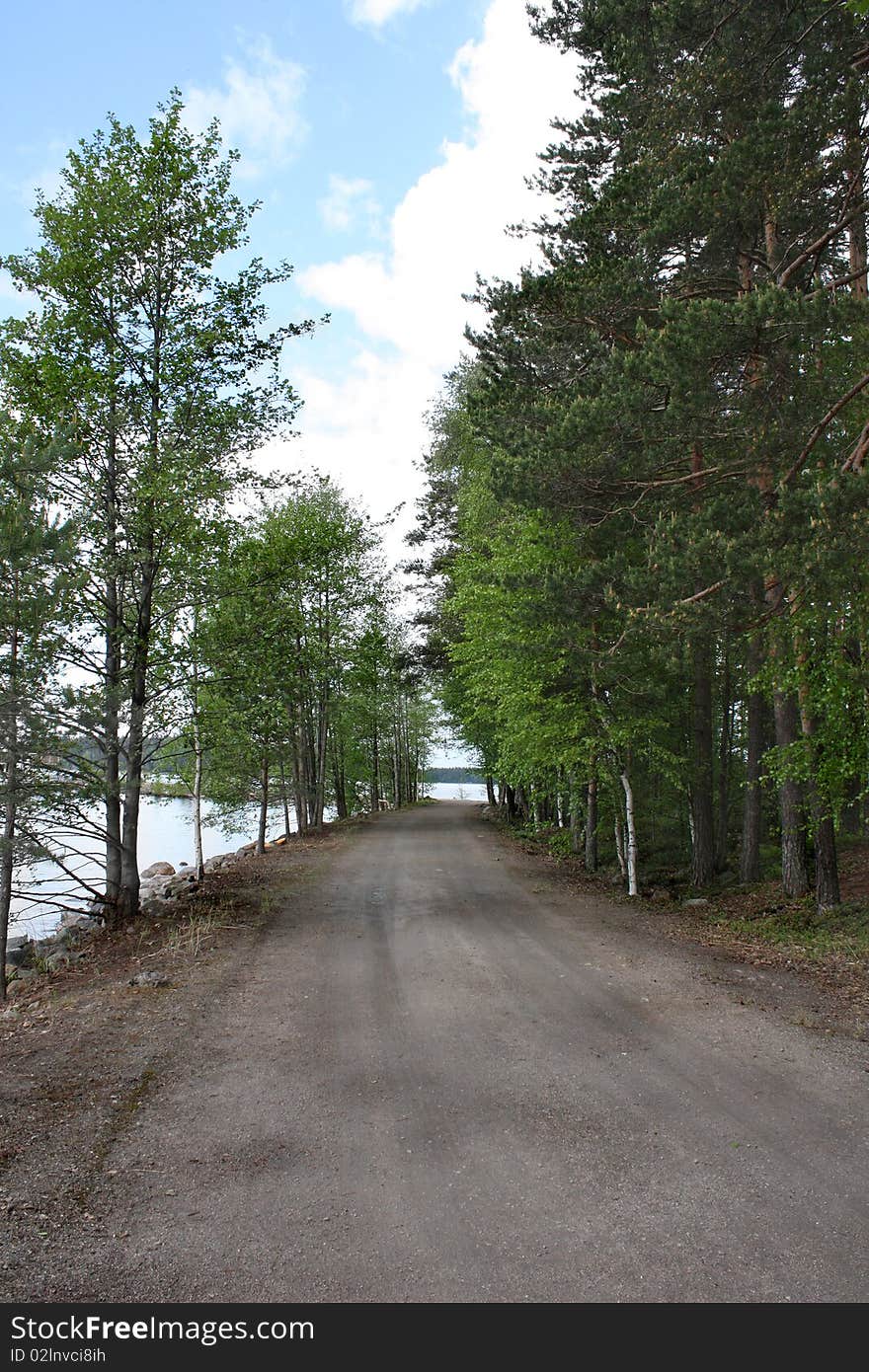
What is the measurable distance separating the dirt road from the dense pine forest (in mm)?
4034

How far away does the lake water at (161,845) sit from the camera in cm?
1517

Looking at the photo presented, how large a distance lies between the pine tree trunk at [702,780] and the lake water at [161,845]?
10.3 meters

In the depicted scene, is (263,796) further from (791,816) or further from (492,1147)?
(492,1147)

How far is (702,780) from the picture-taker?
13.7m

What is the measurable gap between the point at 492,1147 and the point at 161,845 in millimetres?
29439

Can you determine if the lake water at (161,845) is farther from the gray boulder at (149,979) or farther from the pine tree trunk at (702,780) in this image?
the pine tree trunk at (702,780)

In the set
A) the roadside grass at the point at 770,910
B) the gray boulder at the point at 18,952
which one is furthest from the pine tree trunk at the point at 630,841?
the gray boulder at the point at 18,952

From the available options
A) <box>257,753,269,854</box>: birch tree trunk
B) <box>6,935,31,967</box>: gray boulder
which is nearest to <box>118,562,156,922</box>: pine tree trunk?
<box>6,935,31,967</box>: gray boulder

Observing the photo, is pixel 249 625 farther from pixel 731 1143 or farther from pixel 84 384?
pixel 731 1143

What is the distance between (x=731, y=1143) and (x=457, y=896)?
819 cm

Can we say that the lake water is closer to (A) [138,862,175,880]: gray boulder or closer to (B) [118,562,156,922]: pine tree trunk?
(B) [118,562,156,922]: pine tree trunk

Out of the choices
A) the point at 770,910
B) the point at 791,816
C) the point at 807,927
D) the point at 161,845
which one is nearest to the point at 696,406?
the point at 791,816

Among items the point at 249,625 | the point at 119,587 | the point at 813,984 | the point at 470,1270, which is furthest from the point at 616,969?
the point at 119,587

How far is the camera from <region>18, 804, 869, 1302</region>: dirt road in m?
3.27
